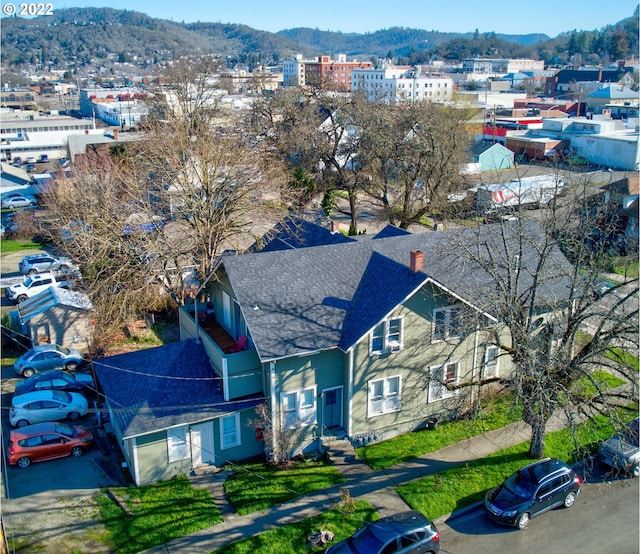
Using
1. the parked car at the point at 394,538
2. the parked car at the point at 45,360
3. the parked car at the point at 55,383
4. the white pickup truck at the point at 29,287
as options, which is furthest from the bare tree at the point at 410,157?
the parked car at the point at 394,538

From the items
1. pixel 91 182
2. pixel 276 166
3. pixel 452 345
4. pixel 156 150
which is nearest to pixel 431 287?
pixel 452 345

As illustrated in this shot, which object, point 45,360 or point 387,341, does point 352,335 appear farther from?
point 45,360

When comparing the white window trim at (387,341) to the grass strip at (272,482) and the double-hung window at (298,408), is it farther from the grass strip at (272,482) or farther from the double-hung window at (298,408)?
the grass strip at (272,482)

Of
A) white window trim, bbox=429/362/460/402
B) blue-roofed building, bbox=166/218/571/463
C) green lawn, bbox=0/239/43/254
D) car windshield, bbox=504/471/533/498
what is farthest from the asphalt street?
green lawn, bbox=0/239/43/254

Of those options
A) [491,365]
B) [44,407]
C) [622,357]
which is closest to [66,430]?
[44,407]

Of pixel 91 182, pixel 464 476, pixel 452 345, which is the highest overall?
pixel 91 182

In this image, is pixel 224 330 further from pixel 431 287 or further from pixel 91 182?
pixel 91 182
